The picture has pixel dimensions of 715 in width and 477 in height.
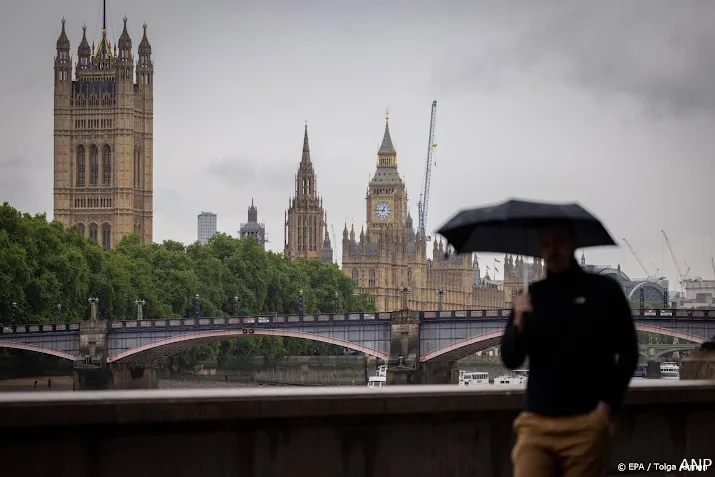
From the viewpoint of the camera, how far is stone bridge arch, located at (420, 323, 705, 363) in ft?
305

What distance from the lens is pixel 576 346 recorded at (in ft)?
37.0

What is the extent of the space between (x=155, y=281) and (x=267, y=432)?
12514 centimetres

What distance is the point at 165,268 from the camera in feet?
465

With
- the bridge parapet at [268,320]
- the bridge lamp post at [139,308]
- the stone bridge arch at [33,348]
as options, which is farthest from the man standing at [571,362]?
the bridge lamp post at [139,308]

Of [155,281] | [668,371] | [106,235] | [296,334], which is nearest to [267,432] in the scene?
[296,334]

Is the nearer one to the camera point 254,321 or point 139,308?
point 254,321

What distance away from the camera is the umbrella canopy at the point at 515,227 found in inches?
457

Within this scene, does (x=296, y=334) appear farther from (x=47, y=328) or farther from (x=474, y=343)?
(x=47, y=328)

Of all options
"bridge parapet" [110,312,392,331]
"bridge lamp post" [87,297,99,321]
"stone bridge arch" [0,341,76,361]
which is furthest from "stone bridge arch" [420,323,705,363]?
"stone bridge arch" [0,341,76,361]

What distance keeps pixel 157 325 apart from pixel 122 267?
3044 cm

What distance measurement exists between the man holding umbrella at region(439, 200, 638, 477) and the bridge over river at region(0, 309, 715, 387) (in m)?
83.4

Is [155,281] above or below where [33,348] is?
above

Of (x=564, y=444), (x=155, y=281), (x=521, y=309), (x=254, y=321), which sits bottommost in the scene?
(x=564, y=444)

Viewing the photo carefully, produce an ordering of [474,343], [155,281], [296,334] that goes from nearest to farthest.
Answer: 1. [474,343]
2. [296,334]
3. [155,281]
